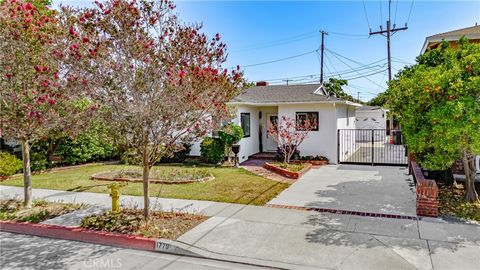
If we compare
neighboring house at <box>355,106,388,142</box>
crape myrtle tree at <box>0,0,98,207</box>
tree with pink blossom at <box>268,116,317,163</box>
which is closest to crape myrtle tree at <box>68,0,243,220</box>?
crape myrtle tree at <box>0,0,98,207</box>

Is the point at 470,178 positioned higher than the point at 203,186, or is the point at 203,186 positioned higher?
the point at 470,178

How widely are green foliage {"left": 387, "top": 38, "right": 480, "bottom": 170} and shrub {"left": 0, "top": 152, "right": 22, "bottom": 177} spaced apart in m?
13.6

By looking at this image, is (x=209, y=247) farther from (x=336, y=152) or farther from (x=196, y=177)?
(x=336, y=152)

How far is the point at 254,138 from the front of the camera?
55.1ft

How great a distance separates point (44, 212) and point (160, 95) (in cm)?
432

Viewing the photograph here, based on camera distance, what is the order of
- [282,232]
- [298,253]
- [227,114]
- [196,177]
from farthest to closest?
[196,177], [227,114], [282,232], [298,253]

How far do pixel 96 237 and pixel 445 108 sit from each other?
7.31 meters

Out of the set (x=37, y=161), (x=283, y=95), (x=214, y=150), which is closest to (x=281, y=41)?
(x=283, y=95)

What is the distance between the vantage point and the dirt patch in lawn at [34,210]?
6848 mm

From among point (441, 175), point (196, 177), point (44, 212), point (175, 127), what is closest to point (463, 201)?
point (441, 175)

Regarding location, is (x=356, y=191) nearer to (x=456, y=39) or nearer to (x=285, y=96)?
(x=456, y=39)

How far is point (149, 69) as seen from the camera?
5449 mm

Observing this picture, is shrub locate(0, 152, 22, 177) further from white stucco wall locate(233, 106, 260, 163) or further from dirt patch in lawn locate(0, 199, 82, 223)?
white stucco wall locate(233, 106, 260, 163)

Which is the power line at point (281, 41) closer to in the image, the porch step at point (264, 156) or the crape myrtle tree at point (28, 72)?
the porch step at point (264, 156)
